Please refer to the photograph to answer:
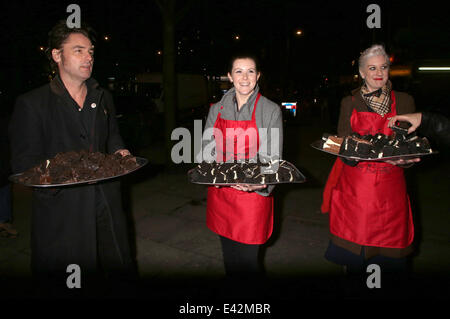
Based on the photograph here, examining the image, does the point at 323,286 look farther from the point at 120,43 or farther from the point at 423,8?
the point at 120,43

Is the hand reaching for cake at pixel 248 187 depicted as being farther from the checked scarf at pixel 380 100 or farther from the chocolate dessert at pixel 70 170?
the checked scarf at pixel 380 100

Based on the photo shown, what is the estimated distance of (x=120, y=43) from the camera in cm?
2175

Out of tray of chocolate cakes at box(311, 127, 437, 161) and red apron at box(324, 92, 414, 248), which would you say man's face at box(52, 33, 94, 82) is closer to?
tray of chocolate cakes at box(311, 127, 437, 161)

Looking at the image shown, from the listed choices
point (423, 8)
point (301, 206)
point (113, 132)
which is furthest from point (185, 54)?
point (113, 132)

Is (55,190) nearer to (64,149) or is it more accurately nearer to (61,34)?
(64,149)

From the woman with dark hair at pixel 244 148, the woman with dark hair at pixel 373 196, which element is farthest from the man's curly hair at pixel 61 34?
the woman with dark hair at pixel 373 196

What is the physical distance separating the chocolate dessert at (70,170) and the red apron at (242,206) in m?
0.94

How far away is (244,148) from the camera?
284 centimetres

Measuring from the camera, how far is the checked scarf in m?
3.08

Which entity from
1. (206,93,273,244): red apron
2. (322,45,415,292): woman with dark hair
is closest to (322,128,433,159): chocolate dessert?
(322,45,415,292): woman with dark hair

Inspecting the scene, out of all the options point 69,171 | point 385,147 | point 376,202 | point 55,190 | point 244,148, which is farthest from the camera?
point 376,202

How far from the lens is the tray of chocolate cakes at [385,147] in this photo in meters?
2.68

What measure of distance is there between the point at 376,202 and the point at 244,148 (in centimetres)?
133

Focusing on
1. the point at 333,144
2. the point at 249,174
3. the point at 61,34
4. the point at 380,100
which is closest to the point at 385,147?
the point at 333,144
